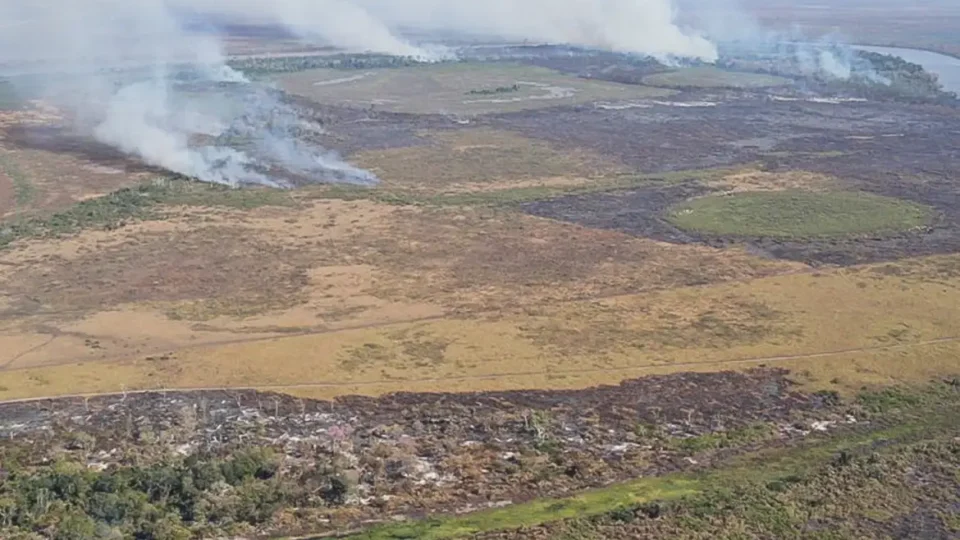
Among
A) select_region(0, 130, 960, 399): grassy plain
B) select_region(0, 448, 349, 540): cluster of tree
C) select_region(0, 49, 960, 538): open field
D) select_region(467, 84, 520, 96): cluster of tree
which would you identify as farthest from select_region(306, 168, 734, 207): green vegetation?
select_region(467, 84, 520, 96): cluster of tree

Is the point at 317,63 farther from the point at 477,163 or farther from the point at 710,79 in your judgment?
the point at 477,163

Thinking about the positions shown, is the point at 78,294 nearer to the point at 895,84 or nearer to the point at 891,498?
the point at 891,498

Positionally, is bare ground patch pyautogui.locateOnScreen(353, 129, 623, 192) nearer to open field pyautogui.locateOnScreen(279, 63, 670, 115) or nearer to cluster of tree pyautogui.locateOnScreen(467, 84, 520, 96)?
open field pyautogui.locateOnScreen(279, 63, 670, 115)

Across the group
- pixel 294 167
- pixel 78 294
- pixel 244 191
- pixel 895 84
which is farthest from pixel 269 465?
pixel 895 84

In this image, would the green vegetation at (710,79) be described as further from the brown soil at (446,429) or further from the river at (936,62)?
the brown soil at (446,429)

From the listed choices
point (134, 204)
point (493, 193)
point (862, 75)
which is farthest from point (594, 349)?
point (862, 75)

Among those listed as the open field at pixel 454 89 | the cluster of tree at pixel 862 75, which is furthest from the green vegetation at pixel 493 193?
the cluster of tree at pixel 862 75
